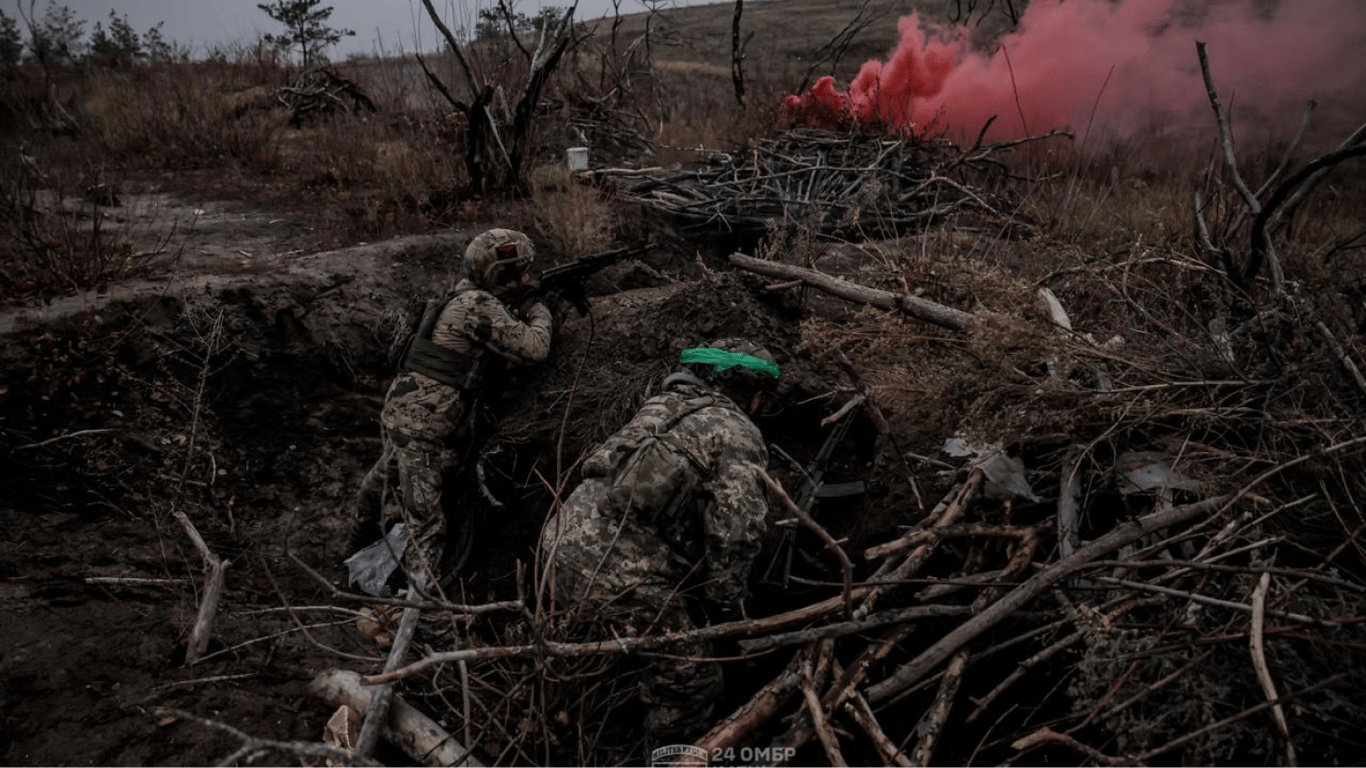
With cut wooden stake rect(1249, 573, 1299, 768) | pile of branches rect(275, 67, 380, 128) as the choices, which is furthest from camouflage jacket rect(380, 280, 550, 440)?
pile of branches rect(275, 67, 380, 128)

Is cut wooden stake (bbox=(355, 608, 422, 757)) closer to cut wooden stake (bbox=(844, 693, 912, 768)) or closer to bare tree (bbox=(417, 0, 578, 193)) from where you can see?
cut wooden stake (bbox=(844, 693, 912, 768))

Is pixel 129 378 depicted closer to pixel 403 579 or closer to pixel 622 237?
pixel 403 579

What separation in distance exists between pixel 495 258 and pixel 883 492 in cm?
249

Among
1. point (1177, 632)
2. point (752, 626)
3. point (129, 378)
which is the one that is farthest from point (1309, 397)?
point (129, 378)

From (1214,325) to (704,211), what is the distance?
4256 mm

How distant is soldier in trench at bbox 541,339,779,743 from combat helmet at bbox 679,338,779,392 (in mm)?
146

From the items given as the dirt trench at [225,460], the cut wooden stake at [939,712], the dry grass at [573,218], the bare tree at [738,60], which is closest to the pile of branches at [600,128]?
the bare tree at [738,60]

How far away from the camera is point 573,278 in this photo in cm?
420

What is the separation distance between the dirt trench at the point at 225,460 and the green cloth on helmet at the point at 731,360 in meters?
0.66

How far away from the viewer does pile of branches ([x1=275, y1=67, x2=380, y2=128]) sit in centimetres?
1005

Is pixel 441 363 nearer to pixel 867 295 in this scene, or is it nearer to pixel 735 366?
pixel 735 366

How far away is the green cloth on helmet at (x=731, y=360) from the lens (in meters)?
2.95

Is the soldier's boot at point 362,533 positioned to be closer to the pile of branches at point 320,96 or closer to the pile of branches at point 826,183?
the pile of branches at point 826,183

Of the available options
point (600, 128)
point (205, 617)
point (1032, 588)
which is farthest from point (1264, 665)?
point (600, 128)
